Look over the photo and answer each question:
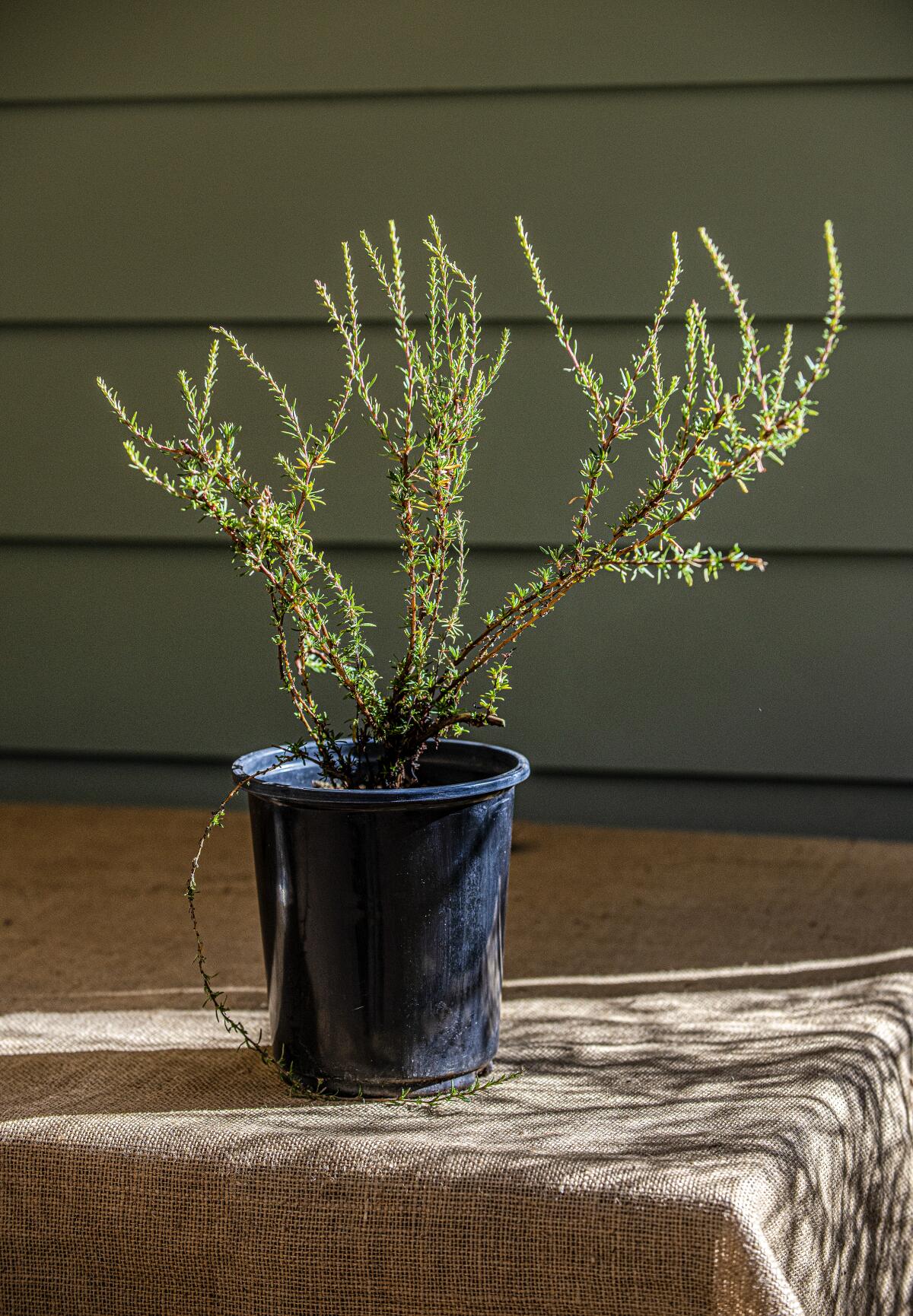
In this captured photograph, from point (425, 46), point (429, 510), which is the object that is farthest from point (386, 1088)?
point (425, 46)

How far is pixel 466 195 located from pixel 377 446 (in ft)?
1.47

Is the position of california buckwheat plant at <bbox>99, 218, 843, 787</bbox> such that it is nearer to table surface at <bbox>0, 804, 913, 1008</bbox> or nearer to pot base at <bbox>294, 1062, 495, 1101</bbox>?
pot base at <bbox>294, 1062, 495, 1101</bbox>

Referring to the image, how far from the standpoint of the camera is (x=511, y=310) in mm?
2318

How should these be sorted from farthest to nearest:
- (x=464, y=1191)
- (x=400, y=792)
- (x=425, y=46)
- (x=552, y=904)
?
(x=425, y=46), (x=552, y=904), (x=400, y=792), (x=464, y=1191)

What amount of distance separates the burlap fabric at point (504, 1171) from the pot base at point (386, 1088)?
3 centimetres

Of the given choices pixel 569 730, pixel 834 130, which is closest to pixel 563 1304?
pixel 569 730

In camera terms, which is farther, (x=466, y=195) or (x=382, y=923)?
(x=466, y=195)

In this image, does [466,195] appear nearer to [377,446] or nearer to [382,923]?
[377,446]

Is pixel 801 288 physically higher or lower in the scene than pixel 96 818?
higher

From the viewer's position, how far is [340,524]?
2.39 meters

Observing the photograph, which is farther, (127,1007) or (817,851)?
(817,851)

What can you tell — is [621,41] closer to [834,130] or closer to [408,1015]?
[834,130]

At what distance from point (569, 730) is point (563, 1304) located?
1.56m

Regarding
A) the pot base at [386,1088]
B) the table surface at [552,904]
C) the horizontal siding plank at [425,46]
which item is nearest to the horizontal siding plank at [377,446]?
the horizontal siding plank at [425,46]
